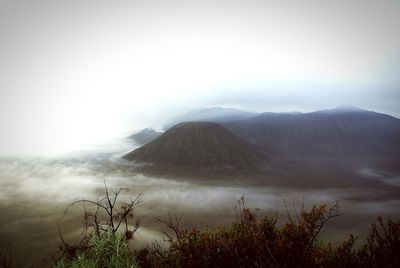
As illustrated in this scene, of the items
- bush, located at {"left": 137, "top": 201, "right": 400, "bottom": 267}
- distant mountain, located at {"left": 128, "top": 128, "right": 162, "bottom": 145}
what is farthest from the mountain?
bush, located at {"left": 137, "top": 201, "right": 400, "bottom": 267}

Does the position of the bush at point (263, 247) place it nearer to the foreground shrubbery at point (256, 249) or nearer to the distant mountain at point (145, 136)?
the foreground shrubbery at point (256, 249)

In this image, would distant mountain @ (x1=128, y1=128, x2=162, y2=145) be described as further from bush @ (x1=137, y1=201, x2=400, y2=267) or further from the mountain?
bush @ (x1=137, y1=201, x2=400, y2=267)

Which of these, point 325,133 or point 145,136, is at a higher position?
point 325,133

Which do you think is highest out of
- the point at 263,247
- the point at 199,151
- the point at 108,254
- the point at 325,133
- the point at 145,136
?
the point at 108,254

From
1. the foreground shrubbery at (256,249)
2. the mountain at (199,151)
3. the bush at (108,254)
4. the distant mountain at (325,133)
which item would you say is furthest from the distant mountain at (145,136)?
the bush at (108,254)

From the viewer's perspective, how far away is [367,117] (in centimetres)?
15262

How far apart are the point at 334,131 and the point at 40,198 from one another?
127m

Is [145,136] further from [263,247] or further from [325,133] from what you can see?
[263,247]

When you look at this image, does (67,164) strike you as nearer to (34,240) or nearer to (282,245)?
(34,240)

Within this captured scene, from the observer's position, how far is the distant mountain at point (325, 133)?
124m

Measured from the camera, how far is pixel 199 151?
98.8 m

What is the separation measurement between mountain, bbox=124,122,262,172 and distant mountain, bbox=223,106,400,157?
67.3 feet

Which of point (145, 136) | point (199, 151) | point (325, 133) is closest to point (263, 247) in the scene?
point (199, 151)

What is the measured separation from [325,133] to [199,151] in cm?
7273
